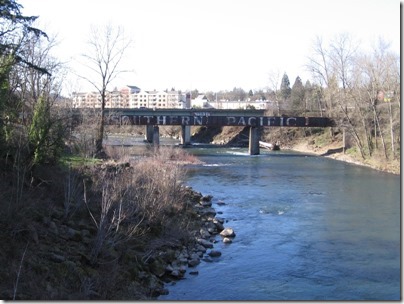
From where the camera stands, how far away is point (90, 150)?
29375 mm

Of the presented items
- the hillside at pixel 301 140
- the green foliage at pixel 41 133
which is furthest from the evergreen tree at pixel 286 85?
the green foliage at pixel 41 133

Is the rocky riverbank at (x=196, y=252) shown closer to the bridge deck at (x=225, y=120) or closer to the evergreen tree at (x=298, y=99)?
the bridge deck at (x=225, y=120)

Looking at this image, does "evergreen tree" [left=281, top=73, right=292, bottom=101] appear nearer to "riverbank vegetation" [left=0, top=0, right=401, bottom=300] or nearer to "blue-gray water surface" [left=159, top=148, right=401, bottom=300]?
"blue-gray water surface" [left=159, top=148, right=401, bottom=300]

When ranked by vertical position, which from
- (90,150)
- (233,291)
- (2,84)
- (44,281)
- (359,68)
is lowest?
(233,291)

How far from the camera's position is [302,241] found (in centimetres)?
2005

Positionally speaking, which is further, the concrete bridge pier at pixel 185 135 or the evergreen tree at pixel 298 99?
the evergreen tree at pixel 298 99

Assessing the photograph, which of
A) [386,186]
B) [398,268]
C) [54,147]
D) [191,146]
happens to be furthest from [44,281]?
[191,146]

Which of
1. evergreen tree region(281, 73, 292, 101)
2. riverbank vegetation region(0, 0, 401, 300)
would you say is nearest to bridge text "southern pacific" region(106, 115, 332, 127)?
riverbank vegetation region(0, 0, 401, 300)

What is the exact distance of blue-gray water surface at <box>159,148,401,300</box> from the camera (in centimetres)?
1454

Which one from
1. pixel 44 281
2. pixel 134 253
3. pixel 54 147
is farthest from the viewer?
pixel 54 147

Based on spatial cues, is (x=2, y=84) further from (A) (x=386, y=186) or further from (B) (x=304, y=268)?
(A) (x=386, y=186)

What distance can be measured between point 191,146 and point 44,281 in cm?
5947

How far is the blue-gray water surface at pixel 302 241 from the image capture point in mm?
14539

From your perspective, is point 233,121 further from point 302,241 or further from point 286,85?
point 286,85
